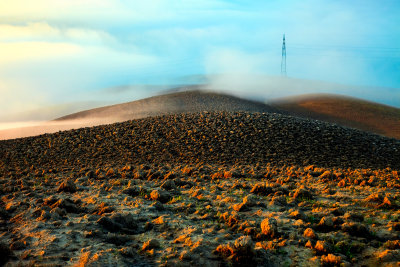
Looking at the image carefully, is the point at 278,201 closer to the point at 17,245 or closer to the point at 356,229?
the point at 356,229

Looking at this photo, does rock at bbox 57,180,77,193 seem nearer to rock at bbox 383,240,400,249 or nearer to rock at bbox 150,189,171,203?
rock at bbox 150,189,171,203

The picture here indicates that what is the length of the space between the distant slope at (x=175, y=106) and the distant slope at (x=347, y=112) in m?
5.48

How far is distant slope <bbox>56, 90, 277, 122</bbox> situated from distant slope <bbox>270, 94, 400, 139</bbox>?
5479 millimetres

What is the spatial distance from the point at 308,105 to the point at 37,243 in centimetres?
4817

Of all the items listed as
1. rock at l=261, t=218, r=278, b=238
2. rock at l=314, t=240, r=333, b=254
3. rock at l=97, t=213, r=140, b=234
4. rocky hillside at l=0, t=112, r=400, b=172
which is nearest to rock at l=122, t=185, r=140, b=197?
rock at l=97, t=213, r=140, b=234

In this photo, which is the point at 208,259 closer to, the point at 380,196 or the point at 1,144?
the point at 380,196

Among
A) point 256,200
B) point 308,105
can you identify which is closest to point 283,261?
point 256,200

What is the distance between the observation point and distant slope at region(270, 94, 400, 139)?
134ft

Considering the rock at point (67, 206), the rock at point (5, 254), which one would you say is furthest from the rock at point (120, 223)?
the rock at point (5, 254)

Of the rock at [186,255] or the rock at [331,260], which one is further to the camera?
A: the rock at [186,255]

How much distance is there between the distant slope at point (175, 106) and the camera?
40.3 m

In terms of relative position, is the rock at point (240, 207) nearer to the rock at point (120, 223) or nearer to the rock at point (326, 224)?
the rock at point (326, 224)

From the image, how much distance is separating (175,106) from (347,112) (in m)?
22.8

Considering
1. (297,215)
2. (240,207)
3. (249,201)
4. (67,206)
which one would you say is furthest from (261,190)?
(67,206)
